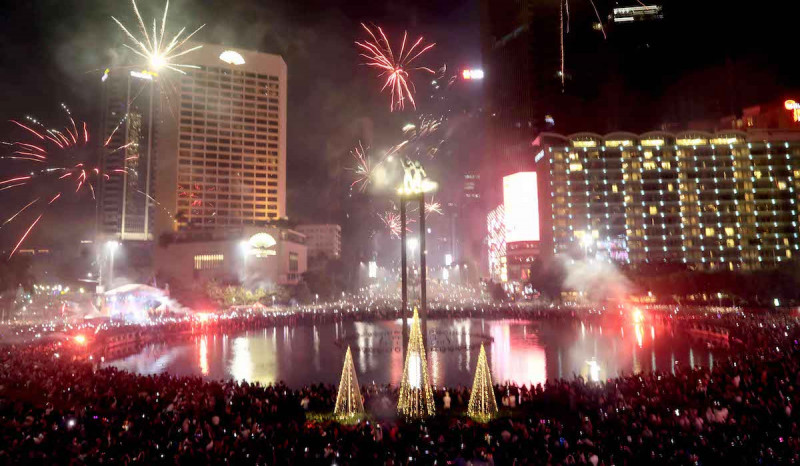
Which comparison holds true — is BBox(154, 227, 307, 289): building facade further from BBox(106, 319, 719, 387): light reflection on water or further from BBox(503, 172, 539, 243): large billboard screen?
BBox(503, 172, 539, 243): large billboard screen

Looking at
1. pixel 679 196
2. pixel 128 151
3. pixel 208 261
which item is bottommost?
pixel 208 261

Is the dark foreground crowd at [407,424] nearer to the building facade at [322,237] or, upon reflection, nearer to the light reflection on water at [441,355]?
the light reflection on water at [441,355]

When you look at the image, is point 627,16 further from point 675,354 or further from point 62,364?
point 62,364

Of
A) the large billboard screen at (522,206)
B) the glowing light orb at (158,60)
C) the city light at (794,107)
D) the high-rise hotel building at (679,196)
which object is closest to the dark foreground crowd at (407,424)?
the glowing light orb at (158,60)

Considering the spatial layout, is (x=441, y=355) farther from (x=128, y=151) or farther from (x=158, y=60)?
(x=128, y=151)

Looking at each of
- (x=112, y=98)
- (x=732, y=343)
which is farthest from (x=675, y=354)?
(x=112, y=98)

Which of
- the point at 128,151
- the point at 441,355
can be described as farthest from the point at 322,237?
the point at 441,355

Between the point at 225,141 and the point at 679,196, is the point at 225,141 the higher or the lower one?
the higher one

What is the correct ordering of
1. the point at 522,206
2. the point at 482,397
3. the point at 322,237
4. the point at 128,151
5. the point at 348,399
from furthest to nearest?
the point at 322,237, the point at 128,151, the point at 522,206, the point at 348,399, the point at 482,397
